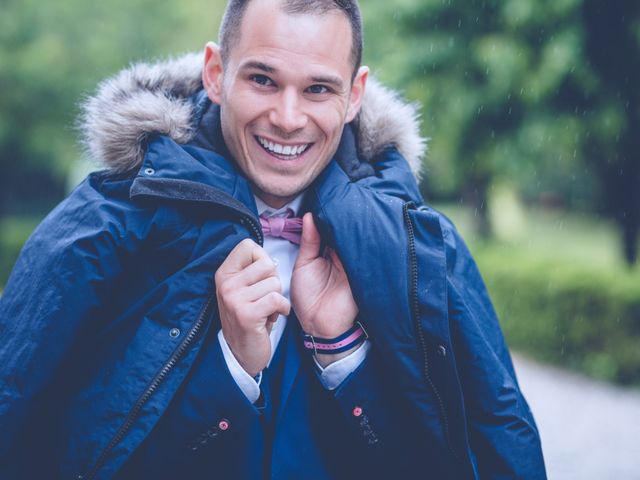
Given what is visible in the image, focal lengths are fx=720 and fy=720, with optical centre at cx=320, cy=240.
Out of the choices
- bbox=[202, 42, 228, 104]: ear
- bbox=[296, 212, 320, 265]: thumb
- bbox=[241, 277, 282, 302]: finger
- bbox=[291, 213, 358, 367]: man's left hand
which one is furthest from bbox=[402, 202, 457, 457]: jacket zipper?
bbox=[202, 42, 228, 104]: ear

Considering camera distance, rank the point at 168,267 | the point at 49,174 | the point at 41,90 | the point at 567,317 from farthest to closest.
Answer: the point at 49,174
the point at 41,90
the point at 567,317
the point at 168,267

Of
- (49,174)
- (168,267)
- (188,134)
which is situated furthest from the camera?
(49,174)

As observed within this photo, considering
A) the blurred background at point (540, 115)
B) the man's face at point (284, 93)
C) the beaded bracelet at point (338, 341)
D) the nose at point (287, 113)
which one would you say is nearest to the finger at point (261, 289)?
the beaded bracelet at point (338, 341)

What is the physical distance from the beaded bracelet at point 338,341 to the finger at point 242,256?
0.35 meters

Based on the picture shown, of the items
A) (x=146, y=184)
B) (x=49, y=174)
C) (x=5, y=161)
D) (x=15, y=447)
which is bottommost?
(x=49, y=174)

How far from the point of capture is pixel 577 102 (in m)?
8.30

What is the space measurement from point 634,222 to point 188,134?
9.79 metres

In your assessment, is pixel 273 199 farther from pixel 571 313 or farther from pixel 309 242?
pixel 571 313

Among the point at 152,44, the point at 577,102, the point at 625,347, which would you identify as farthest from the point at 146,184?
the point at 152,44

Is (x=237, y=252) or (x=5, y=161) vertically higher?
(x=237, y=252)

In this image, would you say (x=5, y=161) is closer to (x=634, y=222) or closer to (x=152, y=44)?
(x=152, y=44)

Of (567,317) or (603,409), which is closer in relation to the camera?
(603,409)

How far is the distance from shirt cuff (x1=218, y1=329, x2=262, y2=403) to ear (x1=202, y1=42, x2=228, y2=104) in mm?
896

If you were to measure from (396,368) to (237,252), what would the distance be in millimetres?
641
